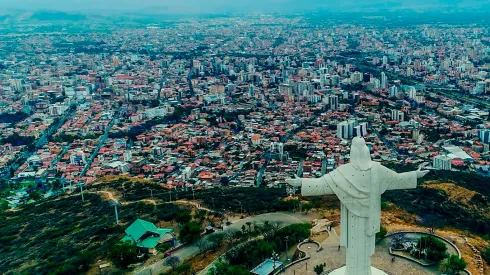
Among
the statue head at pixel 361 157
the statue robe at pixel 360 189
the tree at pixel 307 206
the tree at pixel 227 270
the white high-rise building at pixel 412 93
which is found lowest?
the white high-rise building at pixel 412 93

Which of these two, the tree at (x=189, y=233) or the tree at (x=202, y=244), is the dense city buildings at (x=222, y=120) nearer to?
the tree at (x=189, y=233)

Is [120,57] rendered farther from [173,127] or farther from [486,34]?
[486,34]

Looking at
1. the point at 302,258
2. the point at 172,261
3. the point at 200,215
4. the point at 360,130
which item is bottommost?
the point at 360,130

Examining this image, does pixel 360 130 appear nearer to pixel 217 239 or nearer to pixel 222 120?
pixel 222 120

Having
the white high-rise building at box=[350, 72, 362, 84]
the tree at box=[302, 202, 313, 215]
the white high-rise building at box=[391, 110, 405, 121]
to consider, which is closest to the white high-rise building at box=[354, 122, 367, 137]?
the white high-rise building at box=[391, 110, 405, 121]

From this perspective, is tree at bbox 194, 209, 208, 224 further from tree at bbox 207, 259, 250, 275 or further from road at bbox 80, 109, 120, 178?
road at bbox 80, 109, 120, 178

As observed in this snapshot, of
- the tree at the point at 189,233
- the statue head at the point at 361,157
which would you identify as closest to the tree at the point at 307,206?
the tree at the point at 189,233

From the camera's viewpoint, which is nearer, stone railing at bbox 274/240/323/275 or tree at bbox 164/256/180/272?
stone railing at bbox 274/240/323/275

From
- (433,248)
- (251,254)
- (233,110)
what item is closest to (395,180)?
(433,248)
